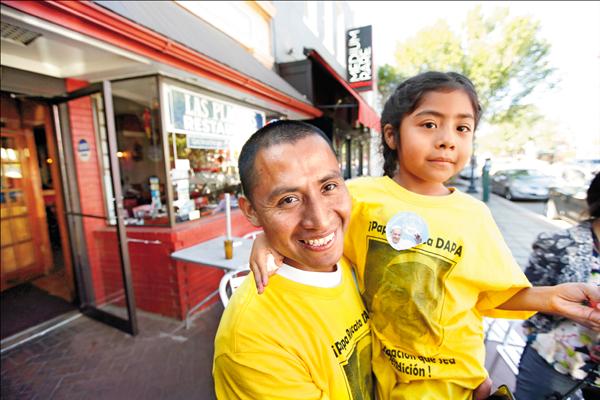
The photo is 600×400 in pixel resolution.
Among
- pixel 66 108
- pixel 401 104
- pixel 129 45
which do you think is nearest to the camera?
pixel 401 104

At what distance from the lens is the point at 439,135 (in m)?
1.20

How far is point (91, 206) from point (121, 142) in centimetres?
217

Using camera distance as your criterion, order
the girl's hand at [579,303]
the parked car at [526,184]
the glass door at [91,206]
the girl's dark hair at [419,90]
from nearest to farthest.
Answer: the girl's hand at [579,303] < the girl's dark hair at [419,90] < the glass door at [91,206] < the parked car at [526,184]

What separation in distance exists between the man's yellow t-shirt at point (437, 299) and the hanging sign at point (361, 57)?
5579 millimetres

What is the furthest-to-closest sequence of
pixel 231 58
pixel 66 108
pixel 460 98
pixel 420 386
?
1. pixel 231 58
2. pixel 66 108
3. pixel 460 98
4. pixel 420 386

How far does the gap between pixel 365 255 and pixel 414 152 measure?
471 mm

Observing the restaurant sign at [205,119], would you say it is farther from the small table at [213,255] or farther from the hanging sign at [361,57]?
the hanging sign at [361,57]

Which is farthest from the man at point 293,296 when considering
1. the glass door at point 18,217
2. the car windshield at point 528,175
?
the car windshield at point 528,175

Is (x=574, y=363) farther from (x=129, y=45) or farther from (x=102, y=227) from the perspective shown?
(x=102, y=227)

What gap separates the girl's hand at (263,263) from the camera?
3.14ft

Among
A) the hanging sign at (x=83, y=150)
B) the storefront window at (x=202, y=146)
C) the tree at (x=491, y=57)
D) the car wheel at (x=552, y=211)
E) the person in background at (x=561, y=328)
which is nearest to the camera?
the person in background at (x=561, y=328)

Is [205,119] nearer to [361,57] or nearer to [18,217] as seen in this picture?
[18,217]

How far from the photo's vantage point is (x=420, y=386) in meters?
1.09

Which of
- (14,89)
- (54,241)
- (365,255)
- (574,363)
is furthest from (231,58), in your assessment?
(54,241)
